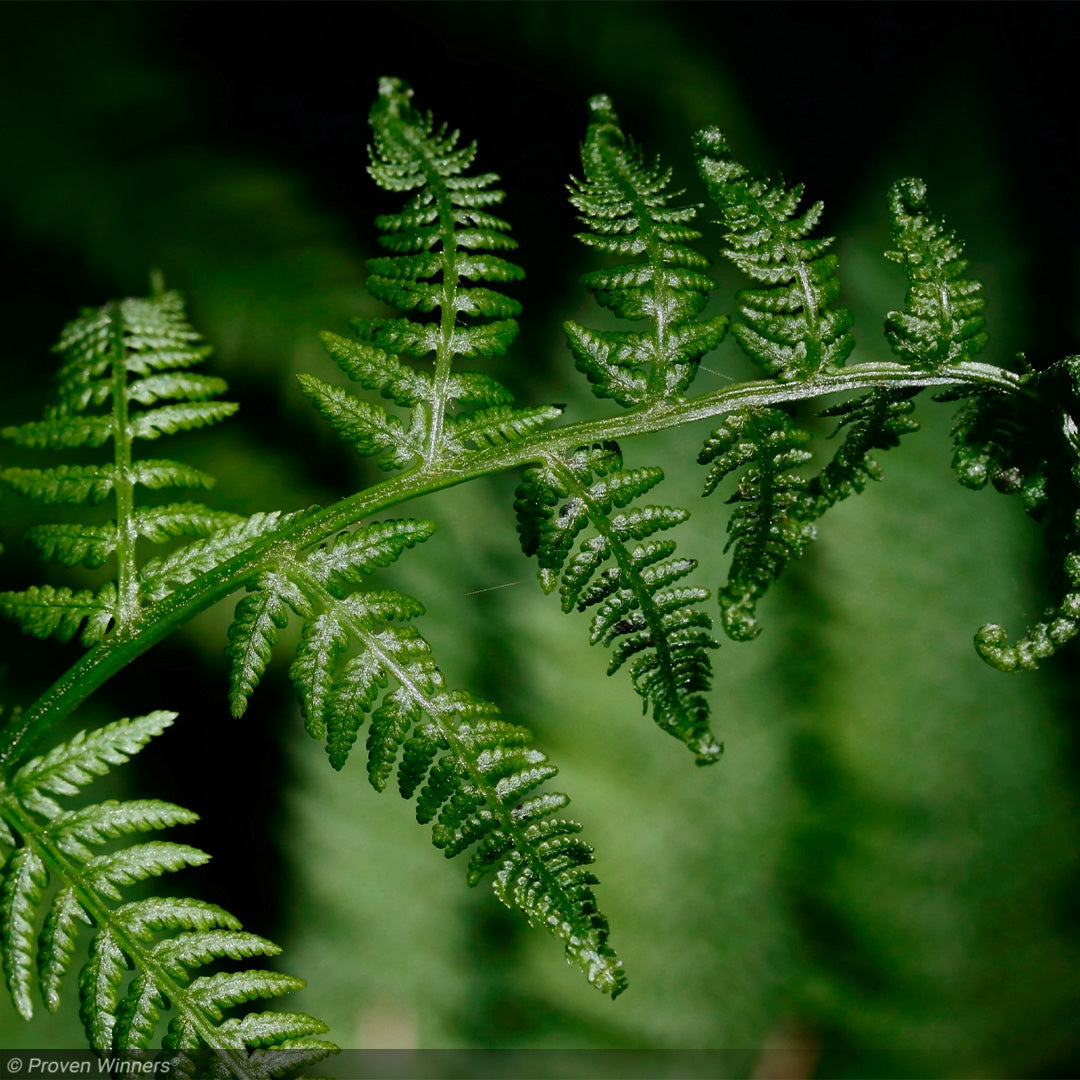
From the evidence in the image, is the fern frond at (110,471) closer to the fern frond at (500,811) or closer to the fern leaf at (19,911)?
the fern leaf at (19,911)

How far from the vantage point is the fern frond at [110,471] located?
2.68 feet

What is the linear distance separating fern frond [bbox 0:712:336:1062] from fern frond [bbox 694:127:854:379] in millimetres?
668

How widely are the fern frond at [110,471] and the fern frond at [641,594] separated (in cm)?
38

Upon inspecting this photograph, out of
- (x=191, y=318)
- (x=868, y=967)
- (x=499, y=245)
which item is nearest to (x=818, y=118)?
(x=499, y=245)

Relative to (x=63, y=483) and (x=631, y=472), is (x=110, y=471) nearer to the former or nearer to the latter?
(x=63, y=483)

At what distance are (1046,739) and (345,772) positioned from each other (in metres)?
1.15

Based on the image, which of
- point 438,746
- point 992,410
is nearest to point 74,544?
point 438,746

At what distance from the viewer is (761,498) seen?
780mm

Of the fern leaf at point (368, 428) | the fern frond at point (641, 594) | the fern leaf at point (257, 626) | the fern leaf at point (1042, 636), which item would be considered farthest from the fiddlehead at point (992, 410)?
the fern leaf at point (257, 626)

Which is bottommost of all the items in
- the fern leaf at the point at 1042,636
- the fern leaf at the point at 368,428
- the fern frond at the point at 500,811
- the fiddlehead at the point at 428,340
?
the fern frond at the point at 500,811

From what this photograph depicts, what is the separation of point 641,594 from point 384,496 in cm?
27

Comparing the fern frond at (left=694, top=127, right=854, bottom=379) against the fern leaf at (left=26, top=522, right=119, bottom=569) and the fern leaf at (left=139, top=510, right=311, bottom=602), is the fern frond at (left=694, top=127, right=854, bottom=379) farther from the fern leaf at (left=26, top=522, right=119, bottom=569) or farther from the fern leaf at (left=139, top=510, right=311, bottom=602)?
the fern leaf at (left=26, top=522, right=119, bottom=569)

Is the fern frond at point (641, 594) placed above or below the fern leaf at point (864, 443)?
below

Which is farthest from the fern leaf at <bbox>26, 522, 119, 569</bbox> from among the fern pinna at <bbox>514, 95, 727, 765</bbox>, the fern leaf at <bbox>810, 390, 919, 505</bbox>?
the fern leaf at <bbox>810, 390, 919, 505</bbox>
